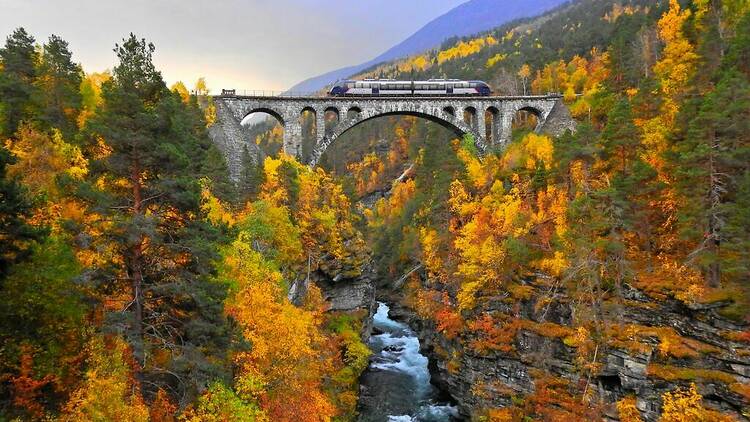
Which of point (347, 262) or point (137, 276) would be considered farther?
point (347, 262)

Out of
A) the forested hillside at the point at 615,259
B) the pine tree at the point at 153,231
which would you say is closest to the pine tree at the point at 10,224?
the pine tree at the point at 153,231

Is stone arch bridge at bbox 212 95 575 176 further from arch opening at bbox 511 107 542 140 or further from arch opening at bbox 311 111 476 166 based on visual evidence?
arch opening at bbox 511 107 542 140

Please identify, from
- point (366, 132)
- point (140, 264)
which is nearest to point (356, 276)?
point (140, 264)

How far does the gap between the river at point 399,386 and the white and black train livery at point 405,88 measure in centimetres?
3019

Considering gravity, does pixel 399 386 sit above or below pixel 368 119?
below

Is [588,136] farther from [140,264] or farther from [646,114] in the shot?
[140,264]

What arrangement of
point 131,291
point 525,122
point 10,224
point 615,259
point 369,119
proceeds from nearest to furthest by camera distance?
point 10,224, point 131,291, point 615,259, point 369,119, point 525,122

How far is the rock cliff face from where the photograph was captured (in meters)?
21.1

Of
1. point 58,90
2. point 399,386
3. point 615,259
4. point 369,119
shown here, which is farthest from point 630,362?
point 369,119

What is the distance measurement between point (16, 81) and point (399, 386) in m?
35.3

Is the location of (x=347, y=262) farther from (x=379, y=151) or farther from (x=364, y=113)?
(x=379, y=151)

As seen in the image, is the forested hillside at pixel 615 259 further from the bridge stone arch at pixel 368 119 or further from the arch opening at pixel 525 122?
the arch opening at pixel 525 122

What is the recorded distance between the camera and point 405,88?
64.1m

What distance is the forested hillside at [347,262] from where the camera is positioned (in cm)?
1391
